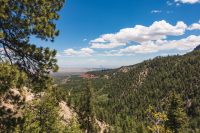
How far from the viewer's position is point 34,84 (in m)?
18.8

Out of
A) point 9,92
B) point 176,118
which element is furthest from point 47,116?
point 176,118

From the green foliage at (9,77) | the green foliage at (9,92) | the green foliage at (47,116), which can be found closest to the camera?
the green foliage at (9,77)

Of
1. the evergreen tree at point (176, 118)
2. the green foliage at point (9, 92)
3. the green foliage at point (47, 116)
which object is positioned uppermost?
the green foliage at point (9, 92)

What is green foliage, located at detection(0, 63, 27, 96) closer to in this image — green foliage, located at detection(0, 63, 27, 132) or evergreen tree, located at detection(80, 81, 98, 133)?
green foliage, located at detection(0, 63, 27, 132)


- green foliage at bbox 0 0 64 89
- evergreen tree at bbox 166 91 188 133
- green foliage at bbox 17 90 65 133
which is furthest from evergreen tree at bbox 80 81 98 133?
green foliage at bbox 0 0 64 89

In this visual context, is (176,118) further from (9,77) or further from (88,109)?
(9,77)

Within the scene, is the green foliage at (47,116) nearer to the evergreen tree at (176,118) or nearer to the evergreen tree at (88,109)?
the evergreen tree at (176,118)

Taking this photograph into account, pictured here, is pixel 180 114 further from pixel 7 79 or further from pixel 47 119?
pixel 7 79

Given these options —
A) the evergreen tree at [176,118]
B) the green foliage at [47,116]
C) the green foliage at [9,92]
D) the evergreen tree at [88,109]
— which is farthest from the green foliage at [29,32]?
the evergreen tree at [88,109]

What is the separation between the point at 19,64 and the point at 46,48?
82.1 inches

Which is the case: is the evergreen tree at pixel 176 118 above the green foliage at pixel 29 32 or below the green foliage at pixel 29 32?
below

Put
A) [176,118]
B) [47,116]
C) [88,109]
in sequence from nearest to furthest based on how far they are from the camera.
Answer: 1. [47,116]
2. [176,118]
3. [88,109]

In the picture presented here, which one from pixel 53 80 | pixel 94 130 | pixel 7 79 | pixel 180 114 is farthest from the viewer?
pixel 94 130

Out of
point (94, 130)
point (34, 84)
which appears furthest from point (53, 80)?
point (94, 130)
